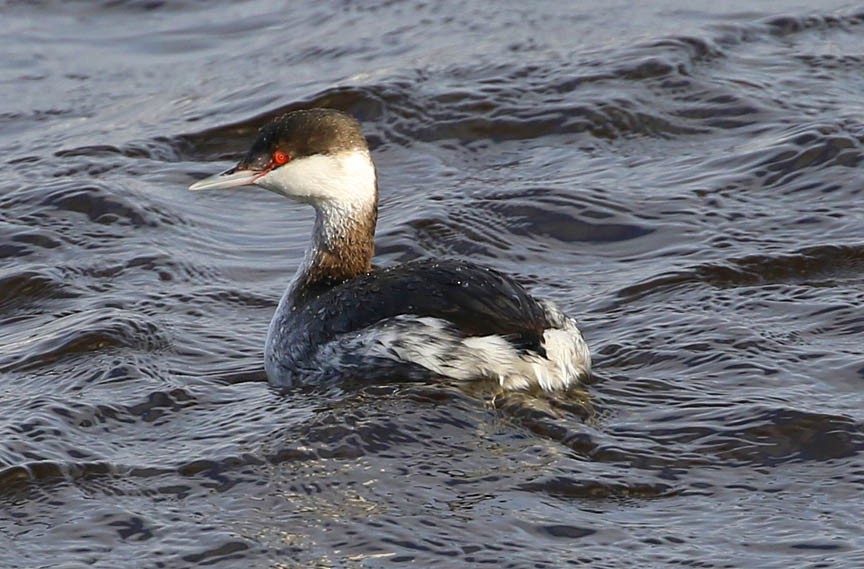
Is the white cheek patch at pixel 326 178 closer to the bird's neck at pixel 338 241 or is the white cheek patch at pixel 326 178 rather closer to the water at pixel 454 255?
the bird's neck at pixel 338 241

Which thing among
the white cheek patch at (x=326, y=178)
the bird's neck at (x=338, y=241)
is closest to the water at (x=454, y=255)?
the bird's neck at (x=338, y=241)

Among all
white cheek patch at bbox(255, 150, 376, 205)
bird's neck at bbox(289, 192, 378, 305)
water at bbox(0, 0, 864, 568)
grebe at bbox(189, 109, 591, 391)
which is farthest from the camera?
bird's neck at bbox(289, 192, 378, 305)

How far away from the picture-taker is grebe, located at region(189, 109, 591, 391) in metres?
5.80

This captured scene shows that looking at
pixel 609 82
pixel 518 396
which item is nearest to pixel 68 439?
pixel 518 396

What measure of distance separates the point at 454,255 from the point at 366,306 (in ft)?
5.59

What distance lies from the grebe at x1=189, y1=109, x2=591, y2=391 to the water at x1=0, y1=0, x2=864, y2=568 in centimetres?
11

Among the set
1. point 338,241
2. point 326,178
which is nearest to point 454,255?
point 338,241

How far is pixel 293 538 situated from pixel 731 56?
5.78m

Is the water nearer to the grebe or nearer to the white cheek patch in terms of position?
the grebe

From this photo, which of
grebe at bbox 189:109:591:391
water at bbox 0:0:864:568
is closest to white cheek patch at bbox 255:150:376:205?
grebe at bbox 189:109:591:391

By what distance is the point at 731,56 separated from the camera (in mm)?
9852

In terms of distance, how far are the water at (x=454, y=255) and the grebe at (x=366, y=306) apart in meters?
0.11

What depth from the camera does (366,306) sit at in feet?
19.6

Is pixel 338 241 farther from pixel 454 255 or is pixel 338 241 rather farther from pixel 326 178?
pixel 454 255
